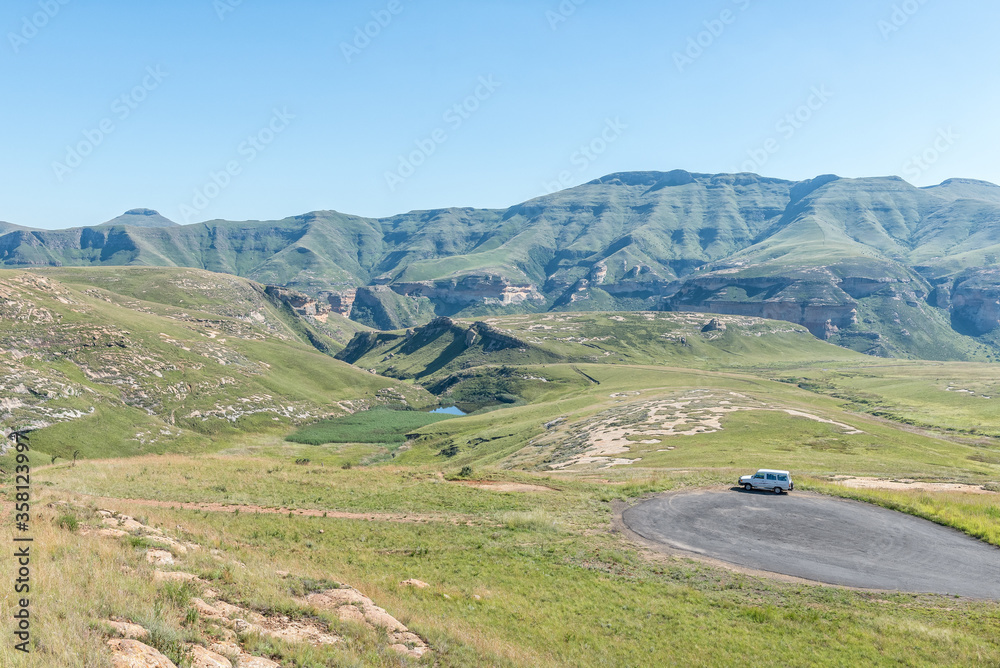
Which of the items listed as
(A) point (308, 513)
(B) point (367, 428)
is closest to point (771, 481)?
(A) point (308, 513)

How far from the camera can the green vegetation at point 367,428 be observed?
138250 mm

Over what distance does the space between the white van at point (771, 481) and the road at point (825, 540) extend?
1027mm

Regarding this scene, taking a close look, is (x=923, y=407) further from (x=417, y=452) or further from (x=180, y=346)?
(x=180, y=346)

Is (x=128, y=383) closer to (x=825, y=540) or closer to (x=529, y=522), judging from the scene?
(x=529, y=522)

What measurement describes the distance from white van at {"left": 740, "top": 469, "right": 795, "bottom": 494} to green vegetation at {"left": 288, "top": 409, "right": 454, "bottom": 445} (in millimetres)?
108108

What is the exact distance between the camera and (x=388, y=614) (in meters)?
19.7

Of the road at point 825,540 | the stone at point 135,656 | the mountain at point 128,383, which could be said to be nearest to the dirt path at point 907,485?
the road at point 825,540

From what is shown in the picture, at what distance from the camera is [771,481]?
47219 mm

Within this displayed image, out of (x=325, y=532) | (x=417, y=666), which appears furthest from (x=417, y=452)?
(x=417, y=666)

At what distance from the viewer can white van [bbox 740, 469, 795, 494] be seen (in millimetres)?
47062

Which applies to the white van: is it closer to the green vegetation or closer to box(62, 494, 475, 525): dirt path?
box(62, 494, 475, 525): dirt path

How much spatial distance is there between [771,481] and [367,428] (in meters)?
125

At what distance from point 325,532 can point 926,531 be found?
41.3 m

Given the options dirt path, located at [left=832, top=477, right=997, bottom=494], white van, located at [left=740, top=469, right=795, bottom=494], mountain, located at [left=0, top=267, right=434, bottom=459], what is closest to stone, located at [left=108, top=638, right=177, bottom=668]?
white van, located at [left=740, top=469, right=795, bottom=494]
